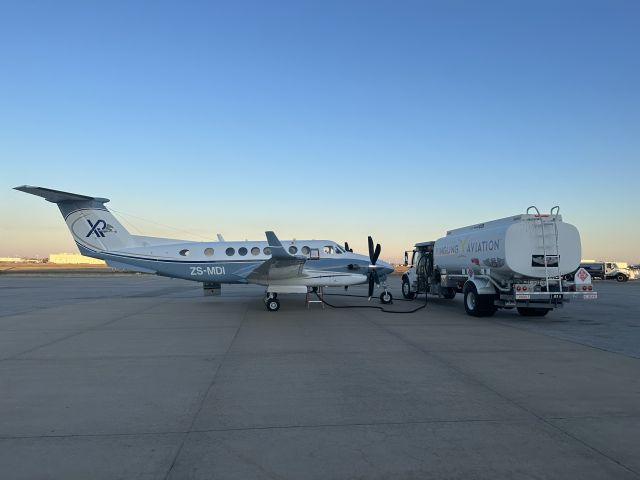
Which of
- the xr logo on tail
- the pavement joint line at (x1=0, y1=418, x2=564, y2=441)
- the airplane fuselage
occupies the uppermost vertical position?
the xr logo on tail

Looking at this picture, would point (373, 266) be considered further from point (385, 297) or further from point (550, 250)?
point (550, 250)

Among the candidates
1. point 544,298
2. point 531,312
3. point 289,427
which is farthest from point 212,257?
point 289,427

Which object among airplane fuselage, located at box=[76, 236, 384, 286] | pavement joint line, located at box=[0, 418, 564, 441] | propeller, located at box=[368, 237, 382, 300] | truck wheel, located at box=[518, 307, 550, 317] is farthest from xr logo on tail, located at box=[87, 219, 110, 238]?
truck wheel, located at box=[518, 307, 550, 317]

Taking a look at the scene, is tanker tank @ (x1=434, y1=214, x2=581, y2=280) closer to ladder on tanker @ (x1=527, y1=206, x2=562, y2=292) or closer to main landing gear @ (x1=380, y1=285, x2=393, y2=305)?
ladder on tanker @ (x1=527, y1=206, x2=562, y2=292)

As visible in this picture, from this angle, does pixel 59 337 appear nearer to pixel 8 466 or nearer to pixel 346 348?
pixel 346 348

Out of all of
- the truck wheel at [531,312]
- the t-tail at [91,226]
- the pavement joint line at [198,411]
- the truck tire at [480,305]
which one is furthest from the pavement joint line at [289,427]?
the t-tail at [91,226]

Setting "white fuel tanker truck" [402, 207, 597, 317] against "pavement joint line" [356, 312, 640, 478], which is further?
"white fuel tanker truck" [402, 207, 597, 317]

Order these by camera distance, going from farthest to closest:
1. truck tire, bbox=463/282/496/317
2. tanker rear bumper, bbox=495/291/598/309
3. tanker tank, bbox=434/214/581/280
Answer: truck tire, bbox=463/282/496/317 → tanker tank, bbox=434/214/581/280 → tanker rear bumper, bbox=495/291/598/309

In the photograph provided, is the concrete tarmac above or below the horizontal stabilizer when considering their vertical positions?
below

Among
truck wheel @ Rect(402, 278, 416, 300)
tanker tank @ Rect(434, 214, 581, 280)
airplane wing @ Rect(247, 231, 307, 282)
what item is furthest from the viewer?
truck wheel @ Rect(402, 278, 416, 300)

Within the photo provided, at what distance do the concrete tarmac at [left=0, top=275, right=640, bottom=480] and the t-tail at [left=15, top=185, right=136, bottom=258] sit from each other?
8688 millimetres

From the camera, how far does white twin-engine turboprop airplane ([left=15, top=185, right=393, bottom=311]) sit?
64.0 feet

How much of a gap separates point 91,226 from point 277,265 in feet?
30.1

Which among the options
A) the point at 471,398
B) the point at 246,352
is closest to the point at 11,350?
the point at 246,352
